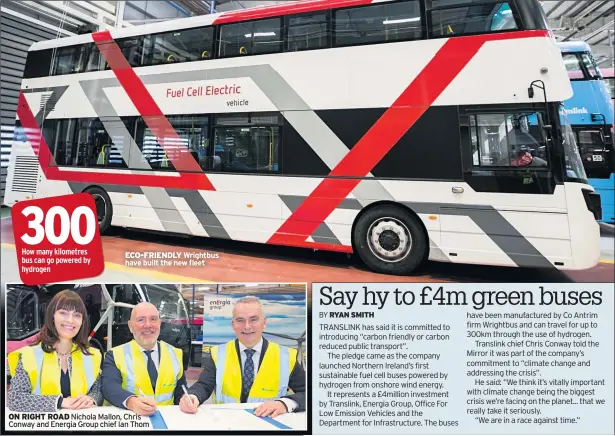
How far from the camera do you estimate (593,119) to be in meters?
3.61

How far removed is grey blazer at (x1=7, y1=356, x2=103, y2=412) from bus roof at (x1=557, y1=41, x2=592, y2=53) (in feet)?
12.8

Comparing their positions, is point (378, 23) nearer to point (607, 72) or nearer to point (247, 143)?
point (247, 143)

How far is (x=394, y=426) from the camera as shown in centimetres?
174

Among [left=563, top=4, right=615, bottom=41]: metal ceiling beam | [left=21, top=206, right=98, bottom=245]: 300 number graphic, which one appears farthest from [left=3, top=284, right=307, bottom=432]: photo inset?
[left=563, top=4, right=615, bottom=41]: metal ceiling beam

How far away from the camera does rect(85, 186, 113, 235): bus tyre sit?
7.73 ft

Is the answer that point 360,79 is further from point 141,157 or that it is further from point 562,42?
point 141,157

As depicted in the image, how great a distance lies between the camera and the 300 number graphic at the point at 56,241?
1.94 meters

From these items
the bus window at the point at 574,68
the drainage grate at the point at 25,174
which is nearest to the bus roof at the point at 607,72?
the bus window at the point at 574,68

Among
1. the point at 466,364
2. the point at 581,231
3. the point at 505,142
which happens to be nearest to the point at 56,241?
the point at 466,364

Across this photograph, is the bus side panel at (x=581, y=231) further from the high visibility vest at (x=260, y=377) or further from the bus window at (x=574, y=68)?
the high visibility vest at (x=260, y=377)

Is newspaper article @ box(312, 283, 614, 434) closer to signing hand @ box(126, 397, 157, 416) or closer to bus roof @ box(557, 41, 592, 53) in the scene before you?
signing hand @ box(126, 397, 157, 416)

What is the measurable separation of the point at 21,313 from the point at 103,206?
997 millimetres

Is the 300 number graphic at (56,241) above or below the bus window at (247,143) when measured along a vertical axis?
below

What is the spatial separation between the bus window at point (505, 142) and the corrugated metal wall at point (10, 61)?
3224 millimetres
